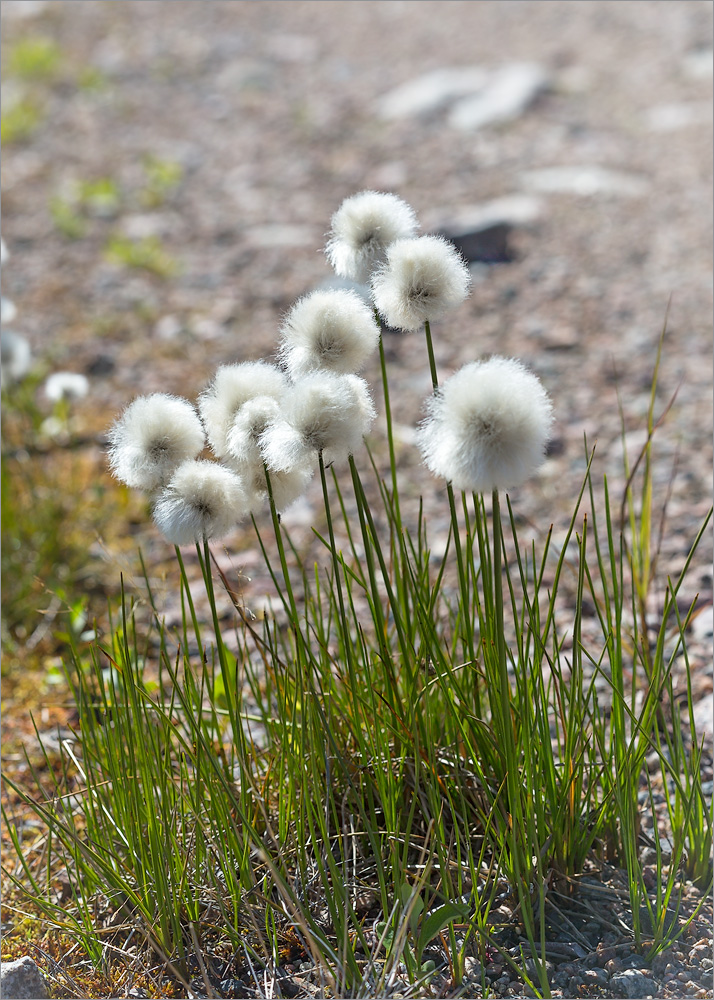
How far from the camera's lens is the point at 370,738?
1.48 meters

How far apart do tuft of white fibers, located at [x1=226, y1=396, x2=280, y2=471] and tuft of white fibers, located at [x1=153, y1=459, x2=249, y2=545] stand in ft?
0.12

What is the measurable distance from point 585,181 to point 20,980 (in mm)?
4424

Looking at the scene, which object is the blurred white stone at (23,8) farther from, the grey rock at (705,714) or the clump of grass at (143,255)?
the grey rock at (705,714)

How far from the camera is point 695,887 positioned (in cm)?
158

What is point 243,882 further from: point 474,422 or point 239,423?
point 474,422

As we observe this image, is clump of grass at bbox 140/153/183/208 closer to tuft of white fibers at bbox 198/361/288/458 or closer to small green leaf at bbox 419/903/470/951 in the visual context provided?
tuft of white fibers at bbox 198/361/288/458


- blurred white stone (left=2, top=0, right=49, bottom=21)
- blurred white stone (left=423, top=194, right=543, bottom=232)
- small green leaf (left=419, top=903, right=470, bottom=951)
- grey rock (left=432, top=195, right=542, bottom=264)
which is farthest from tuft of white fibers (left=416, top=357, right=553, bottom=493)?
blurred white stone (left=2, top=0, right=49, bottom=21)

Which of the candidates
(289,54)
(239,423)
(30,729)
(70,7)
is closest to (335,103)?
(289,54)

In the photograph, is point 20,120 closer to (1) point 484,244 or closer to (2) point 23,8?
(2) point 23,8

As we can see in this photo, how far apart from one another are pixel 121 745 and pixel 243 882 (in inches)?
11.5

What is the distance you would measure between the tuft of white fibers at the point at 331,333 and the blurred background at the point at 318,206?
0.81 metres

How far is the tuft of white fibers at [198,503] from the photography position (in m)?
1.24

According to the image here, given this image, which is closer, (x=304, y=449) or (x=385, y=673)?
(x=304, y=449)

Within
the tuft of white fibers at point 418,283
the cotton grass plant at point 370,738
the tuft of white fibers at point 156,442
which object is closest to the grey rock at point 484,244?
the cotton grass plant at point 370,738
